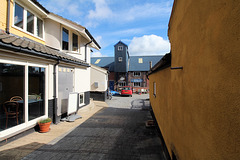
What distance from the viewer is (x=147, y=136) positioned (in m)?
5.15

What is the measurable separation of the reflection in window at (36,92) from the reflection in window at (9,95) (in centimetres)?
31

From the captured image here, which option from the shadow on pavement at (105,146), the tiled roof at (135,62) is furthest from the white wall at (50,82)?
the tiled roof at (135,62)

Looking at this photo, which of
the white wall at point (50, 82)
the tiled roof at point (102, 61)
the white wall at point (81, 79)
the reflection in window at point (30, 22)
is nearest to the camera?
the white wall at point (50, 82)

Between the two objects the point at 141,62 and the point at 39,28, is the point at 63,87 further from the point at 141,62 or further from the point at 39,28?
the point at 141,62

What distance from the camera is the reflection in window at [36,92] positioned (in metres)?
5.32

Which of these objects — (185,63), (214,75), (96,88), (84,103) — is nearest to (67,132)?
(84,103)

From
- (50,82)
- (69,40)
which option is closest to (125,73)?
(69,40)

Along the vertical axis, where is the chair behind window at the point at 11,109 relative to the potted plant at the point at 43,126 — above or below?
above

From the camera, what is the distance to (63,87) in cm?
715

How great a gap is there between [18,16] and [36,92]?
150 inches

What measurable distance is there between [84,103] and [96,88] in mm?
5800

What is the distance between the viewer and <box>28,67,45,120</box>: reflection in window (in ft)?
17.5

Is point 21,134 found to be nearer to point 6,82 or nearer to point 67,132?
point 67,132

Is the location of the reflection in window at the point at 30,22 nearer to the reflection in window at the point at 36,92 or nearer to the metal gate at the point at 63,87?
the metal gate at the point at 63,87
